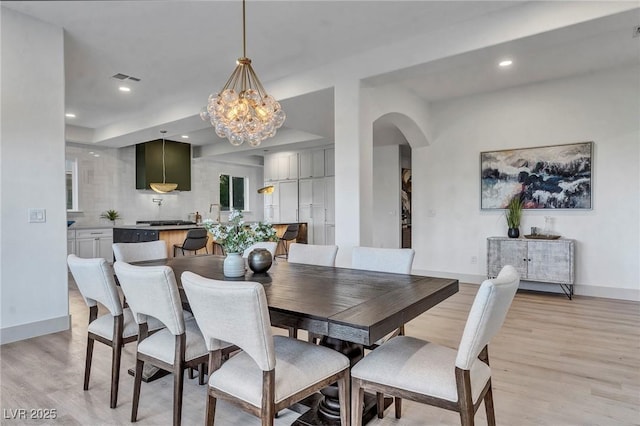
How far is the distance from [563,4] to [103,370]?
4369 mm

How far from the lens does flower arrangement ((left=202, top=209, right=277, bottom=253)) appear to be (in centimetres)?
236

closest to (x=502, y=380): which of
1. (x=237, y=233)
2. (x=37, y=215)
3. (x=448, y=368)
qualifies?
(x=448, y=368)

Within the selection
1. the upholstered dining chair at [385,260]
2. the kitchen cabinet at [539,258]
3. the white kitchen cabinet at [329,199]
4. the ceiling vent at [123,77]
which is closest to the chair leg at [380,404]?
the upholstered dining chair at [385,260]

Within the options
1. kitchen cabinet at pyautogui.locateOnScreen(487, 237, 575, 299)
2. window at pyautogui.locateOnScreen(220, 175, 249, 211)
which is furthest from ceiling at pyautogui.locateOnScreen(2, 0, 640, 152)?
window at pyautogui.locateOnScreen(220, 175, 249, 211)

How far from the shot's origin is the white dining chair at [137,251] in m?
3.13

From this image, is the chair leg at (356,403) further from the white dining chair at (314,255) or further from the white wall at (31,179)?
the white wall at (31,179)

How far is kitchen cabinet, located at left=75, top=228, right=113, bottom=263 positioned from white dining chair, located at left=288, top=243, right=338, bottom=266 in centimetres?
562

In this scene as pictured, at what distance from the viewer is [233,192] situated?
35.4 feet

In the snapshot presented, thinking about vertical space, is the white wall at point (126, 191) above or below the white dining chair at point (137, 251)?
above

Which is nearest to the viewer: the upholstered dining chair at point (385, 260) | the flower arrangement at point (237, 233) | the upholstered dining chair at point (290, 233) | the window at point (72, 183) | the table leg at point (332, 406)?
the table leg at point (332, 406)

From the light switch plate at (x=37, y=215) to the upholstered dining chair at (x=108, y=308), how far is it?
4.95 feet

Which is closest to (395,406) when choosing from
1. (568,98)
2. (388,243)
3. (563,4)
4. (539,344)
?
(539,344)

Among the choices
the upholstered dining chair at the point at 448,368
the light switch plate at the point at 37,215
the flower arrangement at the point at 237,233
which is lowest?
the upholstered dining chair at the point at 448,368

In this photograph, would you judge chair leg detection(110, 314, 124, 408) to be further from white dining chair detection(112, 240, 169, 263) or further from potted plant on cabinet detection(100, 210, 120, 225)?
potted plant on cabinet detection(100, 210, 120, 225)
